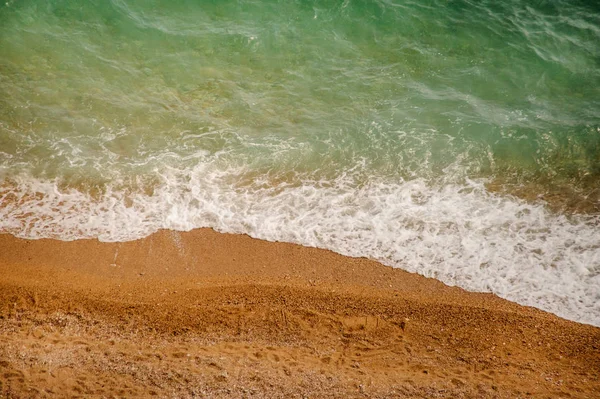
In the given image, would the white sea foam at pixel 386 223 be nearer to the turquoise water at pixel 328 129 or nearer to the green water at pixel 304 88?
the turquoise water at pixel 328 129

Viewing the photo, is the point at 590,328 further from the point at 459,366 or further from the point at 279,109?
the point at 279,109

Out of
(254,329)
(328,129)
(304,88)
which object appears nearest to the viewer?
(254,329)

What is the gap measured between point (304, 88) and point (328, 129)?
1.75 meters

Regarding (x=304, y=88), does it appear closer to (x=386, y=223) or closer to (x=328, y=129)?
(x=328, y=129)

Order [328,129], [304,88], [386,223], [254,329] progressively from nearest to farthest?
[254,329], [386,223], [328,129], [304,88]

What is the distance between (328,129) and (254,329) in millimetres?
6069

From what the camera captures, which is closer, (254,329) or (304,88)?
(254,329)

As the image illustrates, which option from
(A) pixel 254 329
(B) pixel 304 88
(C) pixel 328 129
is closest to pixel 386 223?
(C) pixel 328 129

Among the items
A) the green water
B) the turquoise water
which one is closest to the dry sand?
the turquoise water

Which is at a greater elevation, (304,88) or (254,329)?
(304,88)

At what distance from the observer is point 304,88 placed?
1330cm

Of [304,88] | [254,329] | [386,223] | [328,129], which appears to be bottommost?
[254,329]

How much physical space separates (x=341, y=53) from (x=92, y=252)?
9098 mm

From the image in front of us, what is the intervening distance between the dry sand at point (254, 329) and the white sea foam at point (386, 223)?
36 cm
